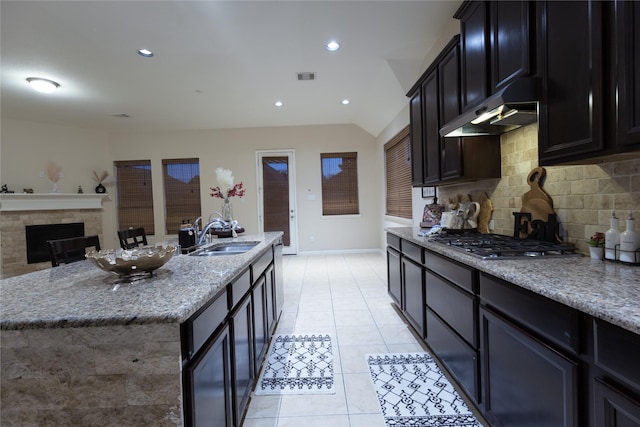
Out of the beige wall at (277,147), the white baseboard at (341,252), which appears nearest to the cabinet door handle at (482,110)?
the beige wall at (277,147)

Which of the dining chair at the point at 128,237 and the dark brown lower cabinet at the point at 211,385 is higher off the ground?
the dining chair at the point at 128,237

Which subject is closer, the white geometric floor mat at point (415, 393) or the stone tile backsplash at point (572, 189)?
the stone tile backsplash at point (572, 189)

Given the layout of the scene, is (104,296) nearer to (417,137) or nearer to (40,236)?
(417,137)

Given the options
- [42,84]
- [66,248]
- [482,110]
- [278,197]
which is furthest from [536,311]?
[278,197]

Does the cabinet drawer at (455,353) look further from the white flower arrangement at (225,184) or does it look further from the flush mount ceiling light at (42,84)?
the flush mount ceiling light at (42,84)

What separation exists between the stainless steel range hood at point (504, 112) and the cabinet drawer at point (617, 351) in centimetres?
104

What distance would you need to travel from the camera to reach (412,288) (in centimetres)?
246

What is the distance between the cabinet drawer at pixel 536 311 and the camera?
3.07ft

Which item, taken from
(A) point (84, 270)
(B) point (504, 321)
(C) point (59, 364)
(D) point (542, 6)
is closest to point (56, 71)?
(A) point (84, 270)

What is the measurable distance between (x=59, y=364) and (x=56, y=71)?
14.5 feet

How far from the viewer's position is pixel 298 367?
2131 mm

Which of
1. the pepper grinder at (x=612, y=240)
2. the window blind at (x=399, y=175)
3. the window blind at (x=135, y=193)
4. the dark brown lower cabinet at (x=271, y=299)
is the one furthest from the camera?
the window blind at (x=135, y=193)

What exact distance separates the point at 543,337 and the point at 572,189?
989mm

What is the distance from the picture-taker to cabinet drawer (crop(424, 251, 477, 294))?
1.52 metres
